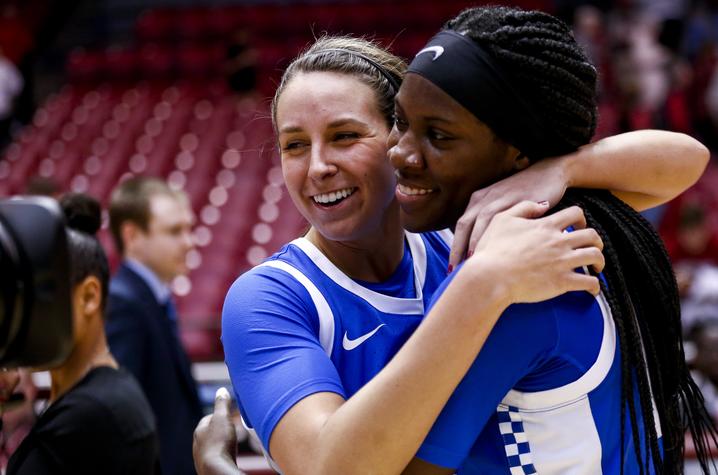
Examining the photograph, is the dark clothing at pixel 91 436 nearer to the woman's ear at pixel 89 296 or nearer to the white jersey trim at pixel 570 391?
the woman's ear at pixel 89 296

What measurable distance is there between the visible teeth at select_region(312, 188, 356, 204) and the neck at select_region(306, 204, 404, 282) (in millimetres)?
82

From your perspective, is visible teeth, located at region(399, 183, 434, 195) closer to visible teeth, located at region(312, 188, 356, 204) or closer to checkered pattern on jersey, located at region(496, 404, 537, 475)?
visible teeth, located at region(312, 188, 356, 204)

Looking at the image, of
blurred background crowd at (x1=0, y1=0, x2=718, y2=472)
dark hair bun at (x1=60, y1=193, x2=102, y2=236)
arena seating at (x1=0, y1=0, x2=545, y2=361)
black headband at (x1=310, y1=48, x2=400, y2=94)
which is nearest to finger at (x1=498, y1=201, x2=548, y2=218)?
black headband at (x1=310, y1=48, x2=400, y2=94)

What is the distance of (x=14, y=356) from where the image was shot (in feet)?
4.27

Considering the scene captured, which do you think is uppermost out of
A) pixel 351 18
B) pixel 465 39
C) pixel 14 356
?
pixel 465 39

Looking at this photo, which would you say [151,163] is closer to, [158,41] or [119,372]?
[158,41]

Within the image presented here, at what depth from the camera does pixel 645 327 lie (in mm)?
1560

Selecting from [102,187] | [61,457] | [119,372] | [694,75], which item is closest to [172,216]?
[119,372]

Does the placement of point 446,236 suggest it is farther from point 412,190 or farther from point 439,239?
point 412,190

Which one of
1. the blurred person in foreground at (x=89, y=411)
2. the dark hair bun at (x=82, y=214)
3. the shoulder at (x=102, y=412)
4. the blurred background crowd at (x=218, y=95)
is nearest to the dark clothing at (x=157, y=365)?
the dark hair bun at (x=82, y=214)

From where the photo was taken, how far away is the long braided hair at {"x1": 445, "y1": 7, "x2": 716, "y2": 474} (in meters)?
1.50

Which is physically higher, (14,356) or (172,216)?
(14,356)

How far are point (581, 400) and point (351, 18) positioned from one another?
905 centimetres

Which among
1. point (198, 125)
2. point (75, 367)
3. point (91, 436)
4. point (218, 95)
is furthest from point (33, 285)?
point (218, 95)
